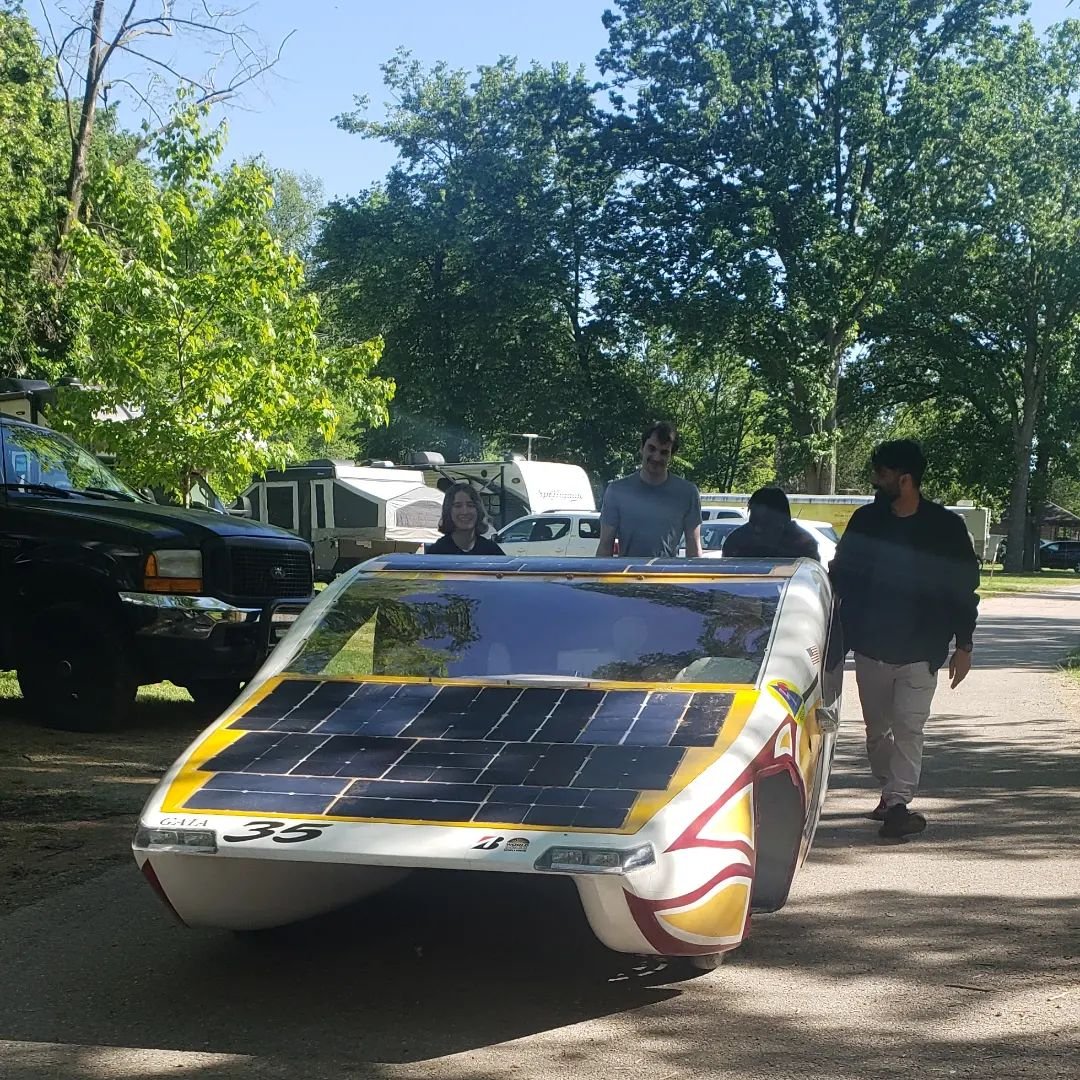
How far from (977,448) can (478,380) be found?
68.9ft

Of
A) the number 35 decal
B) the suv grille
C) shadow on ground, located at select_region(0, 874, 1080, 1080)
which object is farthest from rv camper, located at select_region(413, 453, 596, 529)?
the number 35 decal

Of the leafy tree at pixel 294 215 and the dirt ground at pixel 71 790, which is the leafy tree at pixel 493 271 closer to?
the leafy tree at pixel 294 215

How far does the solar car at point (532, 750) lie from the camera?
434 centimetres

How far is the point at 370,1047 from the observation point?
4.22 meters

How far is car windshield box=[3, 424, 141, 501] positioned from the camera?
421 inches

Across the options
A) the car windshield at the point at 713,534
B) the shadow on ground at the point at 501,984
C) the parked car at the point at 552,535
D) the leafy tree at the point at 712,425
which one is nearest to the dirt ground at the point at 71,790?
the shadow on ground at the point at 501,984

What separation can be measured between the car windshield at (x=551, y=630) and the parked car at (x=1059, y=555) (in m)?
Answer: 70.3

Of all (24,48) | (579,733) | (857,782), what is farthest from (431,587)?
(24,48)

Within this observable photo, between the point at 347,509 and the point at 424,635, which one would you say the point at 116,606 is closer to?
the point at 424,635

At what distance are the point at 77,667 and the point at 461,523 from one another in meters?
3.53

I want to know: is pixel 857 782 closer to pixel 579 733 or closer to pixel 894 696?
pixel 894 696

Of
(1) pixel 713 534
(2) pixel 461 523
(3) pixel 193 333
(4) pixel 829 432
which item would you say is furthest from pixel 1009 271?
(2) pixel 461 523

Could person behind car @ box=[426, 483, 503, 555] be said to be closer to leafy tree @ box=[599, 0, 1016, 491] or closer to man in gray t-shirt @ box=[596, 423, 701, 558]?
man in gray t-shirt @ box=[596, 423, 701, 558]

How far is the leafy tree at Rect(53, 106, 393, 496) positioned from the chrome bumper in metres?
7.75
